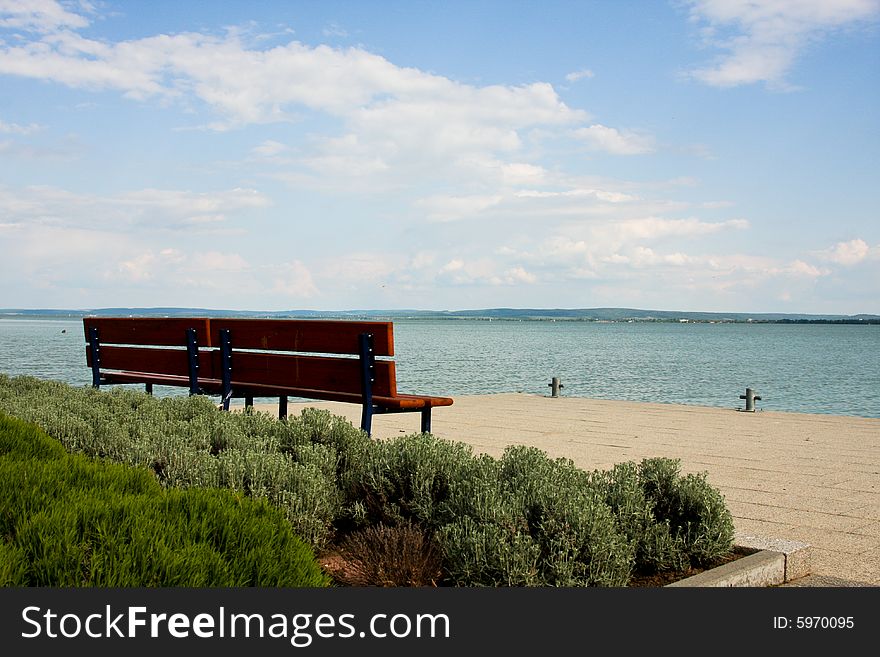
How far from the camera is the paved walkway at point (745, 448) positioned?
5762 mm

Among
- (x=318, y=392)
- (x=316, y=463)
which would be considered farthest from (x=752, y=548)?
(x=318, y=392)

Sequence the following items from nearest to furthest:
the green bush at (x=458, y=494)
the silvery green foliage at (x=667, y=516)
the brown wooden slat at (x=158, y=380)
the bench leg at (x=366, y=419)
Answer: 1. the green bush at (x=458, y=494)
2. the silvery green foliage at (x=667, y=516)
3. the bench leg at (x=366, y=419)
4. the brown wooden slat at (x=158, y=380)

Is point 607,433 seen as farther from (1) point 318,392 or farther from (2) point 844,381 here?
(2) point 844,381

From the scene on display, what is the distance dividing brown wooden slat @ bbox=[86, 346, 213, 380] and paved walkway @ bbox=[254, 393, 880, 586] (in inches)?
94.9

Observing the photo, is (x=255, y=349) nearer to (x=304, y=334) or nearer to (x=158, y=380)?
(x=304, y=334)

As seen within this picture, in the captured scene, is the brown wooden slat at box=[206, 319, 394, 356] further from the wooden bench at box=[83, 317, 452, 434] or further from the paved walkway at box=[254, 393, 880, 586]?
the paved walkway at box=[254, 393, 880, 586]

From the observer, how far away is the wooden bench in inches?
295

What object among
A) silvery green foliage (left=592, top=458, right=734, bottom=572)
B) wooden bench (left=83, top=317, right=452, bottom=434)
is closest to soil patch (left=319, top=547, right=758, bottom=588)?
silvery green foliage (left=592, top=458, right=734, bottom=572)

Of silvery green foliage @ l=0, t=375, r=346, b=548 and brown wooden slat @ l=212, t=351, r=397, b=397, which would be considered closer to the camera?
silvery green foliage @ l=0, t=375, r=346, b=548

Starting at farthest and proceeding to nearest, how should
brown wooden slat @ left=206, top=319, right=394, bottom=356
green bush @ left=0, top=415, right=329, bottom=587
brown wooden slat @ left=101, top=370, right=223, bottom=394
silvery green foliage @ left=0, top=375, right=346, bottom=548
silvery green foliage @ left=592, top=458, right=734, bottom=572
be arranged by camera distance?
brown wooden slat @ left=101, top=370, right=223, bottom=394 → brown wooden slat @ left=206, top=319, right=394, bottom=356 → silvery green foliage @ left=0, top=375, right=346, bottom=548 → silvery green foliage @ left=592, top=458, right=734, bottom=572 → green bush @ left=0, top=415, right=329, bottom=587

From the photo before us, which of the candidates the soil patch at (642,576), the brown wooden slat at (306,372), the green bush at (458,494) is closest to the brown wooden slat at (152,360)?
the brown wooden slat at (306,372)

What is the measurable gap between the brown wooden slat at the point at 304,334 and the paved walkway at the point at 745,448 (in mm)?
2215

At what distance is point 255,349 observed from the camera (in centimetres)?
884

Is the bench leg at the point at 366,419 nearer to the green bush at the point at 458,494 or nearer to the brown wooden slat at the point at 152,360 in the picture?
the green bush at the point at 458,494
